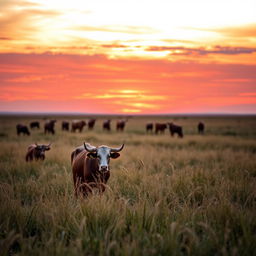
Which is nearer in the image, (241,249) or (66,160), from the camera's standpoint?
(241,249)

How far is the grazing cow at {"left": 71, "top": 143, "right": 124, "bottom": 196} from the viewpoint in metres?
6.12

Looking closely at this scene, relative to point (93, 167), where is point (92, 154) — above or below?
above

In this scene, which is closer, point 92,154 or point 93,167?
point 92,154

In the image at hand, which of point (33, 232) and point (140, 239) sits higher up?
point (140, 239)

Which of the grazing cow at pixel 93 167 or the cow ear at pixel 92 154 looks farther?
the cow ear at pixel 92 154

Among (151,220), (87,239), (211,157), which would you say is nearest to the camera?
(87,239)

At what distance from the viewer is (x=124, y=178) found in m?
8.21

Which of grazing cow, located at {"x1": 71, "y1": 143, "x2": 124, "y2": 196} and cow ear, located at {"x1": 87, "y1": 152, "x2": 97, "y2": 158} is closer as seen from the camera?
grazing cow, located at {"x1": 71, "y1": 143, "x2": 124, "y2": 196}

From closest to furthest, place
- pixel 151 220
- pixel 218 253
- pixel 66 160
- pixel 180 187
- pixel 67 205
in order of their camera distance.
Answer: pixel 218 253 → pixel 151 220 → pixel 67 205 → pixel 180 187 → pixel 66 160

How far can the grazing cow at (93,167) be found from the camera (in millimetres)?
6125

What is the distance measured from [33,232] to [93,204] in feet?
3.54

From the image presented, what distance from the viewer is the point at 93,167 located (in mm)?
6727

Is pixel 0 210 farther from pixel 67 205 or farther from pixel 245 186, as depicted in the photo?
pixel 245 186

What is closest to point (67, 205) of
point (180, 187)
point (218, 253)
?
point (218, 253)
